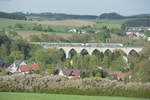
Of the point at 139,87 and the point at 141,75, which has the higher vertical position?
the point at 139,87

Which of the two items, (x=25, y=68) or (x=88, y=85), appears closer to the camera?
(x=88, y=85)

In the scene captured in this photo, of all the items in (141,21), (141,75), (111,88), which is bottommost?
(141,21)

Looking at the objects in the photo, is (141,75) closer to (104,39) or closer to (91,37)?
(104,39)

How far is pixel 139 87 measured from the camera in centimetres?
866

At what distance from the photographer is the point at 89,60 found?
3862cm

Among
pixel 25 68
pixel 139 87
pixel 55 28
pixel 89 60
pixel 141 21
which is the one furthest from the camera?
pixel 141 21

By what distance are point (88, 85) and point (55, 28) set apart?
264 ft

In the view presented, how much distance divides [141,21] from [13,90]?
4621 inches

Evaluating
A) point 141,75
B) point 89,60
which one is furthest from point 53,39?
point 141,75

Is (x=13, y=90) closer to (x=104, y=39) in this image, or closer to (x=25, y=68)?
(x=25, y=68)

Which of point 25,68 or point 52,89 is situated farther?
point 25,68

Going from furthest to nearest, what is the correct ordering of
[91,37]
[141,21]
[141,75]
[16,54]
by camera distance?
1. [141,21]
2. [91,37]
3. [16,54]
4. [141,75]

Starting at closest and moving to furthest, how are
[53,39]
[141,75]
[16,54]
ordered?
[141,75]
[16,54]
[53,39]

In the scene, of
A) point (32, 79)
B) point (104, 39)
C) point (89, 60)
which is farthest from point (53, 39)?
point (32, 79)
